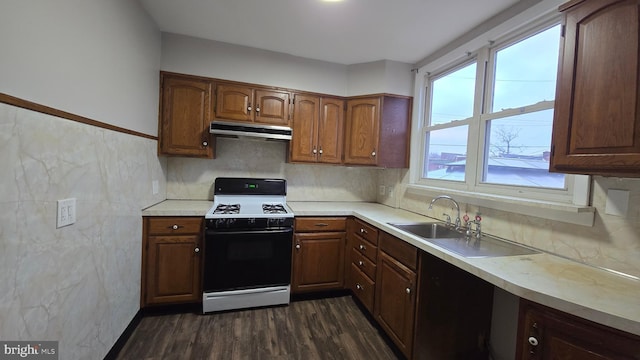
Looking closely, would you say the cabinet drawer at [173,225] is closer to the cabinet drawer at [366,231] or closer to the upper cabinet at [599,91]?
the cabinet drawer at [366,231]

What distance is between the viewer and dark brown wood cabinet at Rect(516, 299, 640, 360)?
88cm

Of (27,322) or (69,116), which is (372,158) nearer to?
(69,116)

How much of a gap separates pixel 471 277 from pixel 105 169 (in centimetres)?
238

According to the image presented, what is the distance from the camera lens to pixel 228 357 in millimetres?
1791

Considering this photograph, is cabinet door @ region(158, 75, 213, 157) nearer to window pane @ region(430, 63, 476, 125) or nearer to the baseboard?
the baseboard

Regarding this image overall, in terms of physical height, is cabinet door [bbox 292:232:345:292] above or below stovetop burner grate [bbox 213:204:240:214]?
below

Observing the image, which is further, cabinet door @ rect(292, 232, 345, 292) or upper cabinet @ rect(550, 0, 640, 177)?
cabinet door @ rect(292, 232, 345, 292)

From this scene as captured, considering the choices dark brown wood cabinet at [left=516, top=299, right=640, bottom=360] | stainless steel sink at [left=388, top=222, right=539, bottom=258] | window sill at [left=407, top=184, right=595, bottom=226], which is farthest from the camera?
stainless steel sink at [left=388, top=222, right=539, bottom=258]

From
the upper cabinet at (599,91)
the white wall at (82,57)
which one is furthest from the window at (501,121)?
the white wall at (82,57)

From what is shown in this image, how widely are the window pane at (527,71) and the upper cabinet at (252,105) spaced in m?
1.89

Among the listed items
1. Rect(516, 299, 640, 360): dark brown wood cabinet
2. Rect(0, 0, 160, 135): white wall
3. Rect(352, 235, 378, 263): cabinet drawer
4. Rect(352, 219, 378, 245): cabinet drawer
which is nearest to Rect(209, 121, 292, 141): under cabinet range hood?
Rect(0, 0, 160, 135): white wall

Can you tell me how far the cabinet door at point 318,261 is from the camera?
2.54 m

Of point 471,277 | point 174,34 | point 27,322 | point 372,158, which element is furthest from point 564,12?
point 174,34

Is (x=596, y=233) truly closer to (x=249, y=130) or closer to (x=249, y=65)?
(x=249, y=130)
